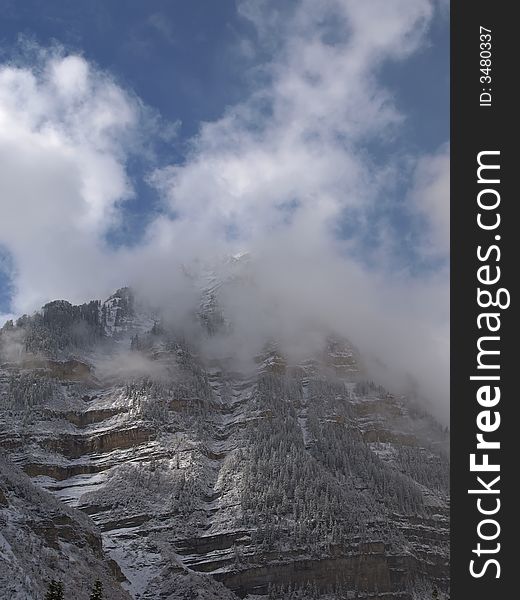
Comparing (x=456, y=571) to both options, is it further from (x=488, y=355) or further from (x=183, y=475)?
(x=183, y=475)

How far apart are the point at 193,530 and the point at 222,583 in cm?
1637

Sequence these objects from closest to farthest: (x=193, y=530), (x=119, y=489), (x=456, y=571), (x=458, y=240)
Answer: (x=456, y=571), (x=458, y=240), (x=193, y=530), (x=119, y=489)

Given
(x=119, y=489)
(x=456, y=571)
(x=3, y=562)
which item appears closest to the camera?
(x=456, y=571)

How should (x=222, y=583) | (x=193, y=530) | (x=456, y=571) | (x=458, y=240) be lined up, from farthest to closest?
(x=193, y=530)
(x=222, y=583)
(x=458, y=240)
(x=456, y=571)

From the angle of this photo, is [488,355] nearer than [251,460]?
Yes

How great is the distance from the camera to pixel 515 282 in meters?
23.0

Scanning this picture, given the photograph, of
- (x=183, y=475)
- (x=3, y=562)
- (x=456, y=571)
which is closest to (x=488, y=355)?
(x=456, y=571)

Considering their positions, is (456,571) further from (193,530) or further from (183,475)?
(183,475)

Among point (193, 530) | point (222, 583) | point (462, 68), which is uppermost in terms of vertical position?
point (462, 68)

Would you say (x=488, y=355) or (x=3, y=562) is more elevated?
(x=488, y=355)

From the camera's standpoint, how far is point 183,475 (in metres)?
187

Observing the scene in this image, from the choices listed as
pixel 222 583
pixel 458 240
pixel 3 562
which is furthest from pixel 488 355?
pixel 222 583

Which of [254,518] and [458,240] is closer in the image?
[458,240]

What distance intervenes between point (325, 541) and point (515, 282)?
6113 inches
